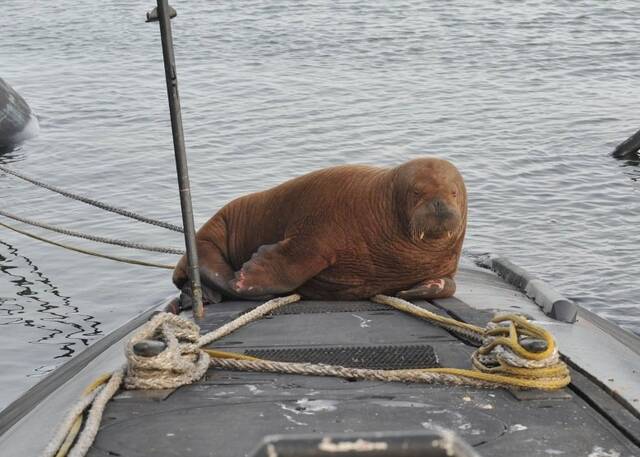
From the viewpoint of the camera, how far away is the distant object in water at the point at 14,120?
51.7 feet

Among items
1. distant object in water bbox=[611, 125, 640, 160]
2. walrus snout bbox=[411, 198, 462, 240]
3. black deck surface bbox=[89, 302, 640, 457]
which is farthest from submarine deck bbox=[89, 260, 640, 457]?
distant object in water bbox=[611, 125, 640, 160]

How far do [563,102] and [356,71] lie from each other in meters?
3.92

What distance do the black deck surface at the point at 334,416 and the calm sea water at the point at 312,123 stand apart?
3.75m

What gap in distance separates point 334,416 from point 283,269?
81.2 inches

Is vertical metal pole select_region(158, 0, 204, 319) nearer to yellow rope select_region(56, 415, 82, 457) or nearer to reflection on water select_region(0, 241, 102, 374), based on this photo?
yellow rope select_region(56, 415, 82, 457)

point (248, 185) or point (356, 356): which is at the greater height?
point (356, 356)

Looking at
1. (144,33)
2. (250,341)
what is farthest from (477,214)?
(144,33)

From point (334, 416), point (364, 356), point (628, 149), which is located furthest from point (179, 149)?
point (628, 149)

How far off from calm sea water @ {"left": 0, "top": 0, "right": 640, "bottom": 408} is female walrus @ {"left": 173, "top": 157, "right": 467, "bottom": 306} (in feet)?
8.51

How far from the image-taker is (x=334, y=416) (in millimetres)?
3789

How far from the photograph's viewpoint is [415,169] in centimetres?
575

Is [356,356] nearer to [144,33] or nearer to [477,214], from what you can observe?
[477,214]

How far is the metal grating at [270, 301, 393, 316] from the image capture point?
5.59 m

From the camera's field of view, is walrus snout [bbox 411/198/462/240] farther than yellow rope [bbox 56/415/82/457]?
Yes
